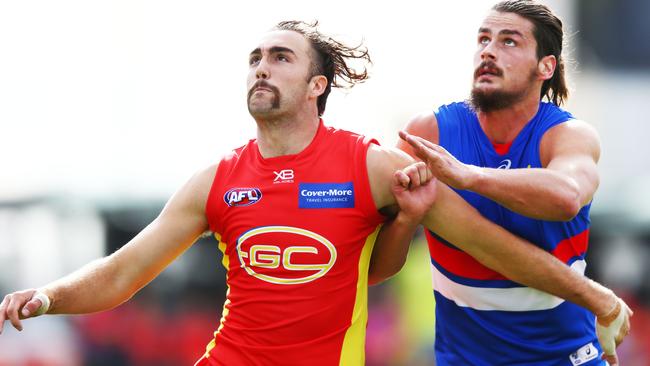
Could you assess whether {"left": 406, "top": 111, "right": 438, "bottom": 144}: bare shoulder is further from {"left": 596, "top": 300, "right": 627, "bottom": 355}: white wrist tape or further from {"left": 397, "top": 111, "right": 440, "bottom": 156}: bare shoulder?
{"left": 596, "top": 300, "right": 627, "bottom": 355}: white wrist tape

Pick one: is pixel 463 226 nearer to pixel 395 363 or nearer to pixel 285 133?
pixel 285 133

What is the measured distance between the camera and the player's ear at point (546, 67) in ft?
19.1

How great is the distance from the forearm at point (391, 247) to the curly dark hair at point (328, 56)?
0.84m

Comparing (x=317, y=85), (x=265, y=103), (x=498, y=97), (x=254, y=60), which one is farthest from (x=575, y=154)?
(x=254, y=60)

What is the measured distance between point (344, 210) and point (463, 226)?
0.59 m

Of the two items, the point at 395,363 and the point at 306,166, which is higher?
the point at 306,166

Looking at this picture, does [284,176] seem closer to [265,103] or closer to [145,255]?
[265,103]

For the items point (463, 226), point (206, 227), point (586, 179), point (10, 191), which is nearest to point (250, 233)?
point (206, 227)

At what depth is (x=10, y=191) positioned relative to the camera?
11.8 meters

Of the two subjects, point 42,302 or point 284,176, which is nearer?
point 42,302

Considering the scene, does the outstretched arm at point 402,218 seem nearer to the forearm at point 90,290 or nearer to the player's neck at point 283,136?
the player's neck at point 283,136

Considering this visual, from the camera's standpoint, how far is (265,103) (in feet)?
18.0

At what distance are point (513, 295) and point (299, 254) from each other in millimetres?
1146

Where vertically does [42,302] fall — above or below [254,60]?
below
